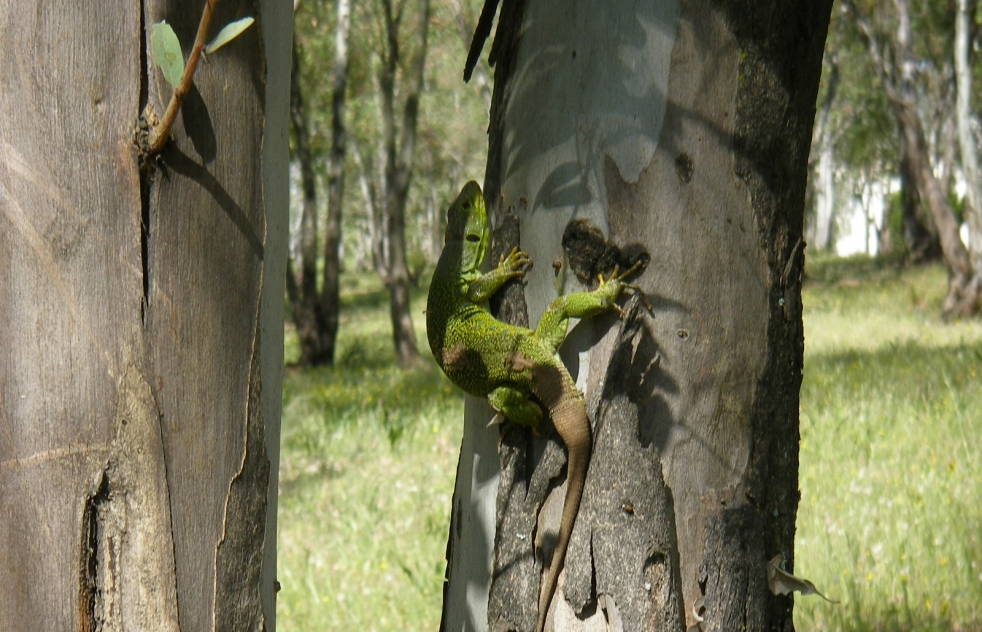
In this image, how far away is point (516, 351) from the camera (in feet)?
6.43

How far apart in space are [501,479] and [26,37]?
1129 mm

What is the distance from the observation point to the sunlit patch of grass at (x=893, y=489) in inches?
147

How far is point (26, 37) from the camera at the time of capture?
1.21 meters

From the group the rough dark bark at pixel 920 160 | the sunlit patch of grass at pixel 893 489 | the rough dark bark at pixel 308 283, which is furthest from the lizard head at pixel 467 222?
the rough dark bark at pixel 920 160

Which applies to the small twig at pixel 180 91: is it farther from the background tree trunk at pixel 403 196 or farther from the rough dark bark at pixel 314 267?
the rough dark bark at pixel 314 267

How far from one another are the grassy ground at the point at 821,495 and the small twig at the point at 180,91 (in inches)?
130

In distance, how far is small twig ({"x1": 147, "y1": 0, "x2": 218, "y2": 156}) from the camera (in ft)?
3.87

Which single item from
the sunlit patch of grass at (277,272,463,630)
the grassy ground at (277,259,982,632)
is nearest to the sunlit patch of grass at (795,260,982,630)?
the grassy ground at (277,259,982,632)

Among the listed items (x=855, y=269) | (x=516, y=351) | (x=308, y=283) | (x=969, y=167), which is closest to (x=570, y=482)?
(x=516, y=351)

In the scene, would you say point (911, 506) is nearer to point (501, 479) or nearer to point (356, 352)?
point (501, 479)

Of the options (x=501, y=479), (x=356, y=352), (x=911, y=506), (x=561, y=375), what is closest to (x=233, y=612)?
(x=501, y=479)

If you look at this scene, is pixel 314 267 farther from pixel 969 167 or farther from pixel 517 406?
pixel 517 406

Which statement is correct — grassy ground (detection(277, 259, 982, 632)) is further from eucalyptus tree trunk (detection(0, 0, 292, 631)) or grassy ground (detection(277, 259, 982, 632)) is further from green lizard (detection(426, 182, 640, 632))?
eucalyptus tree trunk (detection(0, 0, 292, 631))

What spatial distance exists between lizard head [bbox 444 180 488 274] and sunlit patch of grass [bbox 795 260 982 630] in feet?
7.33
